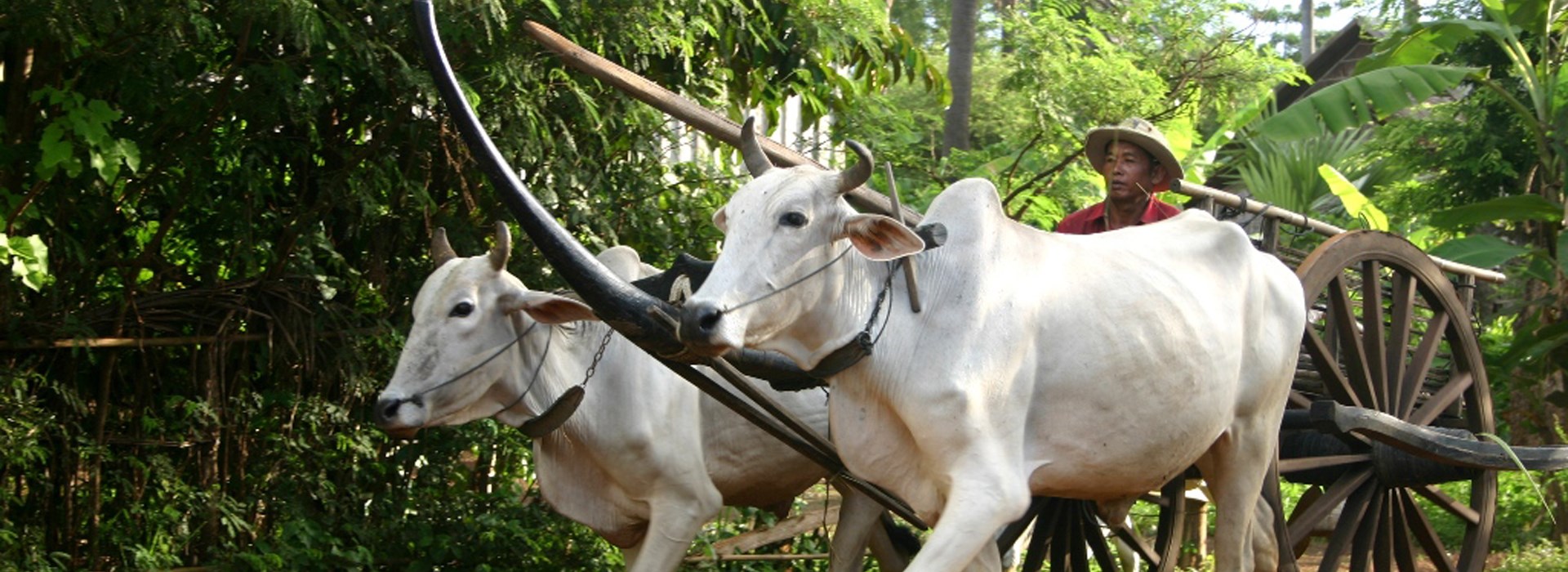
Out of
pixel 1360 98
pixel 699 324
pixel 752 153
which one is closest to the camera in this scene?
pixel 699 324

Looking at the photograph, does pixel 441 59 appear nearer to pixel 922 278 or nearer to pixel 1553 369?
pixel 922 278

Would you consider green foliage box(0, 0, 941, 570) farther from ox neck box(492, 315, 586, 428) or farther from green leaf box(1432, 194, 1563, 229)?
green leaf box(1432, 194, 1563, 229)

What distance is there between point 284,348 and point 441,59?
2322mm

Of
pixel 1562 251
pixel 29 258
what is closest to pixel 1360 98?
pixel 1562 251

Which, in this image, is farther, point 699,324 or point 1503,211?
point 1503,211

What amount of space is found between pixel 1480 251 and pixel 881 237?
560cm

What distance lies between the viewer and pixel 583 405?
4.91m

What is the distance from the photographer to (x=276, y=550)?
5.68 metres

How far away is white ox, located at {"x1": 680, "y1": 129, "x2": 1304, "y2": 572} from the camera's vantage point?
376 centimetres

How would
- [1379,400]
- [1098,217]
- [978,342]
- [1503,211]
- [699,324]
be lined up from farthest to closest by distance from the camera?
[1503,211] < [1098,217] < [1379,400] < [978,342] < [699,324]

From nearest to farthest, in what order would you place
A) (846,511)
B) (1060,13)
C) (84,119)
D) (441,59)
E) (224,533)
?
(441,59) < (84,119) < (846,511) < (224,533) < (1060,13)

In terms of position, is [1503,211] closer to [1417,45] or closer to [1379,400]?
[1417,45]

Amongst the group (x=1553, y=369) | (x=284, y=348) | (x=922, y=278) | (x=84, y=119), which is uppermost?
(x=84, y=119)

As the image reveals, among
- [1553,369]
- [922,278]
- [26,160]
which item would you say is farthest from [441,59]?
[1553,369]
